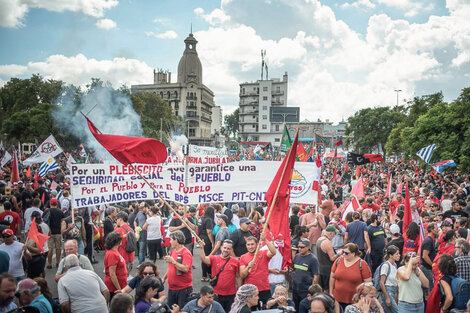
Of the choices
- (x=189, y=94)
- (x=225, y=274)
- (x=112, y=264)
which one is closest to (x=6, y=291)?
(x=112, y=264)

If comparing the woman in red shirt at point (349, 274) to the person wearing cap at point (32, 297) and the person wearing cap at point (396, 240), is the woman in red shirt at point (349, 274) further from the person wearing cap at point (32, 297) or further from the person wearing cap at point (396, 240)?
the person wearing cap at point (32, 297)

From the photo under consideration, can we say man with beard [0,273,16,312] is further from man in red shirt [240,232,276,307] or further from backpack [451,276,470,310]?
backpack [451,276,470,310]

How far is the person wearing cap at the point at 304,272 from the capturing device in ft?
20.2

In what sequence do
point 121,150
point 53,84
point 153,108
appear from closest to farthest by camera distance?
1. point 121,150
2. point 53,84
3. point 153,108

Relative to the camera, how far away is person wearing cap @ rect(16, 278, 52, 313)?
4.39 m

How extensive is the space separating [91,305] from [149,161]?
3.04m

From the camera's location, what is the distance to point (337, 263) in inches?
236

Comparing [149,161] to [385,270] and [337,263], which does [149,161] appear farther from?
[385,270]

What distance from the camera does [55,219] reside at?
32.1 ft

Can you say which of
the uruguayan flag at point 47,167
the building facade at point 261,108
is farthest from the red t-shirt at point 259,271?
the building facade at point 261,108

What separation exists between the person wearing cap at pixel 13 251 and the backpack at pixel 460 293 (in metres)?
7.05

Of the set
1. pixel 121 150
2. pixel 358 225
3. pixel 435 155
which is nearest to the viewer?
pixel 121 150

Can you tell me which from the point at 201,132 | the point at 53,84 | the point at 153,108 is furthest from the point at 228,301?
the point at 201,132

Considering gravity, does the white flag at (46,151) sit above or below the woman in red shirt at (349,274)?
above
